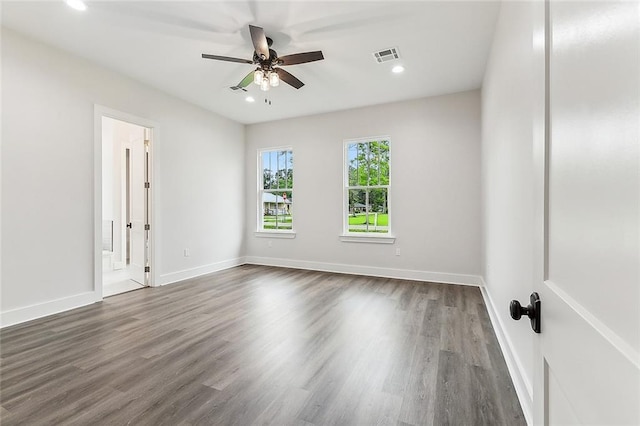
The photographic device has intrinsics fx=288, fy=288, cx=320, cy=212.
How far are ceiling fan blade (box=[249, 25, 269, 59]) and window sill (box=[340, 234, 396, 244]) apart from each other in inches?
131

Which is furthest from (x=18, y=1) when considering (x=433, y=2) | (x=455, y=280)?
(x=455, y=280)

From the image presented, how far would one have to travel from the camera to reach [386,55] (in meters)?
3.43

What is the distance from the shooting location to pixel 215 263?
220 inches

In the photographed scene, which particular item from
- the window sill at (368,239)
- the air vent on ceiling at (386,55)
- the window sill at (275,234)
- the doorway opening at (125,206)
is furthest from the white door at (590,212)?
the window sill at (275,234)

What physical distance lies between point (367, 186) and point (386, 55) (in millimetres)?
2330

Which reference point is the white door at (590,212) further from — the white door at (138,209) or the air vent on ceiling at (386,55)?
the white door at (138,209)

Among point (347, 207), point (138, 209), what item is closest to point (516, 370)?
point (347, 207)

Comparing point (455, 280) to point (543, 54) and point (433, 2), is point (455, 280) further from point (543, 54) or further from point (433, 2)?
point (543, 54)

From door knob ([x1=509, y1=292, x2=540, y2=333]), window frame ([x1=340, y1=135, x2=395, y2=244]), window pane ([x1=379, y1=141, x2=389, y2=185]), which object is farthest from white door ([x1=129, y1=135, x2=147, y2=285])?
door knob ([x1=509, y1=292, x2=540, y2=333])

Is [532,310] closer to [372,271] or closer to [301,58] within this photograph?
[301,58]

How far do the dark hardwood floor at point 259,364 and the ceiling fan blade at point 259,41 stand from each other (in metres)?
2.77

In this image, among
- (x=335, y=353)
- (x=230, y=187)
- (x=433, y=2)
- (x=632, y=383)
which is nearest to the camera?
(x=632, y=383)

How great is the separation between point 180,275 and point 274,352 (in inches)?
124

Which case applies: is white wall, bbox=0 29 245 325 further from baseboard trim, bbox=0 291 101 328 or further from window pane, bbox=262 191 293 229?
window pane, bbox=262 191 293 229
